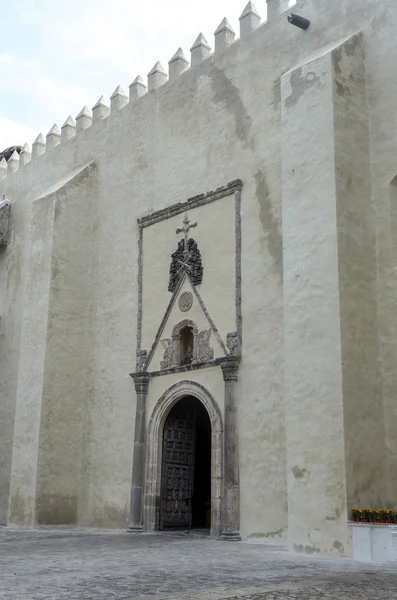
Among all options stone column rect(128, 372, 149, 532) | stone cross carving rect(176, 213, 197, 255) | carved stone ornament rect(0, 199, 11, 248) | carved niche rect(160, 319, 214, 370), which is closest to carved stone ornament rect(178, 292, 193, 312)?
carved niche rect(160, 319, 214, 370)

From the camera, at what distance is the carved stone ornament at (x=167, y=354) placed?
1267cm

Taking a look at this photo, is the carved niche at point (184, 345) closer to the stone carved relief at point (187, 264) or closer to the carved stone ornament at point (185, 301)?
the carved stone ornament at point (185, 301)

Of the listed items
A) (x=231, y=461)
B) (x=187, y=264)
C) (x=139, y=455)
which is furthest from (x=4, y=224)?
(x=231, y=461)

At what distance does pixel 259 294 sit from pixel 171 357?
7.28 feet

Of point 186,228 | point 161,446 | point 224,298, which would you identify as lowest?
point 161,446

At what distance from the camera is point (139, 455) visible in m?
12.8

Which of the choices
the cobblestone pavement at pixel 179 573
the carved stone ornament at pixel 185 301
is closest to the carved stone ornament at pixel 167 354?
the carved stone ornament at pixel 185 301

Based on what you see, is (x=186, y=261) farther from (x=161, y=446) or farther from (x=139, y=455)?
(x=139, y=455)

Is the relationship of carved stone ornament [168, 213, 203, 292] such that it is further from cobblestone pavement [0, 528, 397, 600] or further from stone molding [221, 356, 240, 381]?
cobblestone pavement [0, 528, 397, 600]

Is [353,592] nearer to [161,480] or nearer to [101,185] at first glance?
[161,480]

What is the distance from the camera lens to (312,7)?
38.0ft

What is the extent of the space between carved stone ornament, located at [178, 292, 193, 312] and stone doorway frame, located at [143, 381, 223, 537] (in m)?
1.29

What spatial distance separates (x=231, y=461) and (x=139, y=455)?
2324 mm

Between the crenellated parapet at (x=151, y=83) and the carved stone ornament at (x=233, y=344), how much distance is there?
5283 mm
